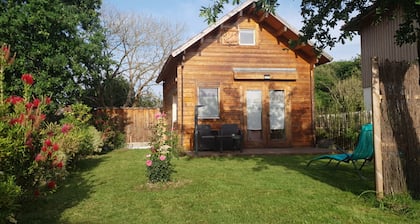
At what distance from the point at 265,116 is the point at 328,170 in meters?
5.35

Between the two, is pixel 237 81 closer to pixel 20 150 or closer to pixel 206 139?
pixel 206 139

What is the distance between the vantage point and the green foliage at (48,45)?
11266mm

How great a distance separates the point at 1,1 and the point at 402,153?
12.5 metres

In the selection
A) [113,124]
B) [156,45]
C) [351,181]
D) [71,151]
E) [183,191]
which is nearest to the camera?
[183,191]

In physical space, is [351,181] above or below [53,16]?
below

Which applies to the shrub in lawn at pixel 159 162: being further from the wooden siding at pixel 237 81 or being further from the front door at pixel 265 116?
the front door at pixel 265 116

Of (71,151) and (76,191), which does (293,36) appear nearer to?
(71,151)

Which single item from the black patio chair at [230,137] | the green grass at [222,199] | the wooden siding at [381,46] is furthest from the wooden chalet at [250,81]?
the green grass at [222,199]

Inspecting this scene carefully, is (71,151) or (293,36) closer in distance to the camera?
(71,151)

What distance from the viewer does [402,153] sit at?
490cm

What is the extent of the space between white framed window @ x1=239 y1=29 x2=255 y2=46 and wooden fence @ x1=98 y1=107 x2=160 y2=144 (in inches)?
252

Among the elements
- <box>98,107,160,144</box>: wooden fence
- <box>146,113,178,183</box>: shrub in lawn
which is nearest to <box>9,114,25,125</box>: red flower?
<box>146,113,178,183</box>: shrub in lawn

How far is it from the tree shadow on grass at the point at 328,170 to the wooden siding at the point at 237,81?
2.62 meters

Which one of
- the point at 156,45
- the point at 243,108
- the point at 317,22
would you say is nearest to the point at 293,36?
the point at 243,108
